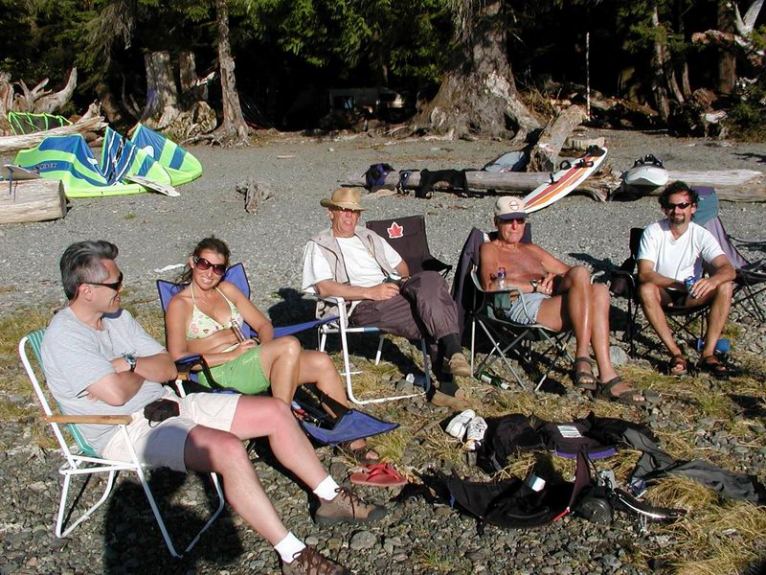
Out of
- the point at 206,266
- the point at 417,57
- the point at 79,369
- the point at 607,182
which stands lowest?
the point at 607,182

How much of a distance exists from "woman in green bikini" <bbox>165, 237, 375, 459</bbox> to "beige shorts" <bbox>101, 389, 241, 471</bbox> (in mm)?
445

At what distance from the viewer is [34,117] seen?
2006 centimetres

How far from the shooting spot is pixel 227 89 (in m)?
20.3

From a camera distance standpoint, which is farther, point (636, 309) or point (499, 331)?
point (636, 309)

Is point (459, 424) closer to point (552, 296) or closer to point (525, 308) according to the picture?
point (525, 308)

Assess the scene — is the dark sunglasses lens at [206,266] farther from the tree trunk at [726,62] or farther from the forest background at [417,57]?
the tree trunk at [726,62]

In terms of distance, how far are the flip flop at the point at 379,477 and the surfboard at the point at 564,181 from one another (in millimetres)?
7280

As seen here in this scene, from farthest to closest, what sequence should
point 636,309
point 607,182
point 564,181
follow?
1. point 607,182
2. point 564,181
3. point 636,309

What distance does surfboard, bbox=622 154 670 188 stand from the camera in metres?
10.5

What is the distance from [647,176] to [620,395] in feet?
22.1

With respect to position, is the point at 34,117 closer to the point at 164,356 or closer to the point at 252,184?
the point at 252,184

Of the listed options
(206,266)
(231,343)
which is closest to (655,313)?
(231,343)

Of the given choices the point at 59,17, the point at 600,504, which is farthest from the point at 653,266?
the point at 59,17

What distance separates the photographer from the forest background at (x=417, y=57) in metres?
18.6
